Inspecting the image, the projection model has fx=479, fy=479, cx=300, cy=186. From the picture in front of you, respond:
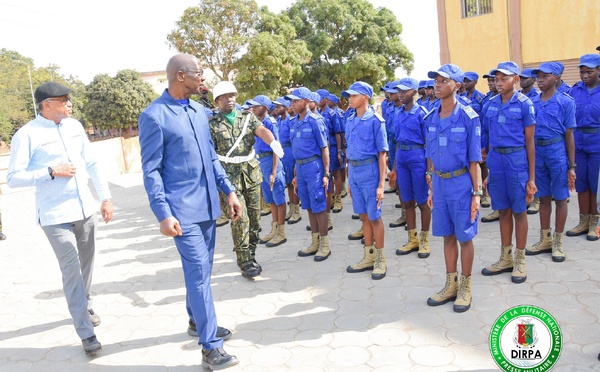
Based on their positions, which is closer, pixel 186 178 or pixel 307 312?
pixel 186 178

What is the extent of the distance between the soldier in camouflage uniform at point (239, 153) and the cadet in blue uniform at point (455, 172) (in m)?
1.76

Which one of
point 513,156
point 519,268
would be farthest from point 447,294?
point 513,156

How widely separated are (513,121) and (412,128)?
1.34 metres

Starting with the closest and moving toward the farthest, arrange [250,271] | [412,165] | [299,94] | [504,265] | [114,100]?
[504,265], [250,271], [412,165], [299,94], [114,100]

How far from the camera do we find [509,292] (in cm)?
423

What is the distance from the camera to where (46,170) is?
371 cm

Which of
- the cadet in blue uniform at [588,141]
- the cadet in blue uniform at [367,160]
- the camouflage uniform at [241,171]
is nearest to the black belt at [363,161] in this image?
the cadet in blue uniform at [367,160]

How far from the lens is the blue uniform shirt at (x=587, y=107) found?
17.5ft

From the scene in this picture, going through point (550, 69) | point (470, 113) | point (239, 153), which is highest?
point (550, 69)

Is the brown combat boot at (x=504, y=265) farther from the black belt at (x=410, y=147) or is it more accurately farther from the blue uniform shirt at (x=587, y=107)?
the blue uniform shirt at (x=587, y=107)

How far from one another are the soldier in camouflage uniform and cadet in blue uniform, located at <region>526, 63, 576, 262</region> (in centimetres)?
293

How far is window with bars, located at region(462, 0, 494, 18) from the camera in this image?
46.4 ft

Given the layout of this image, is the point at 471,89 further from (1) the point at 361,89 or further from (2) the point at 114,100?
(2) the point at 114,100

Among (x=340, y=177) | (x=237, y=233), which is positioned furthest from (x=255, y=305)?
(x=340, y=177)
